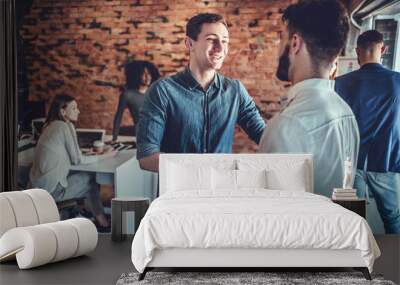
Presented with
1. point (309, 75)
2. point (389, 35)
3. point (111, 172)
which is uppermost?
point (389, 35)

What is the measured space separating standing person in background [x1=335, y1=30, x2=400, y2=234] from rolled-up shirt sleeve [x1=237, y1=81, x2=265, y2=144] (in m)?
1.00

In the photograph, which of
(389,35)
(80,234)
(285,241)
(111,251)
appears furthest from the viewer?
(389,35)

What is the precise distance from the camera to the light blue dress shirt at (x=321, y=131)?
767 centimetres

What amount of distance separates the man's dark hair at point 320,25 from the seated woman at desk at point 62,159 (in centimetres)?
282

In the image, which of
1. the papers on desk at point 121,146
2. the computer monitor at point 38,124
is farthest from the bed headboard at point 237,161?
the computer monitor at point 38,124

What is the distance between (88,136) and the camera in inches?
312

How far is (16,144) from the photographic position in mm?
7828

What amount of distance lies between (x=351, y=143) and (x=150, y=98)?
241 centimetres

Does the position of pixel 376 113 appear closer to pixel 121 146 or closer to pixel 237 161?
pixel 237 161

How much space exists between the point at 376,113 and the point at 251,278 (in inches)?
130

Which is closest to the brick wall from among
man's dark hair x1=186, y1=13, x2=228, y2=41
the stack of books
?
man's dark hair x1=186, y1=13, x2=228, y2=41

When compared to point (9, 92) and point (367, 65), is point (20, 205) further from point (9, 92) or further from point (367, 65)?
point (367, 65)

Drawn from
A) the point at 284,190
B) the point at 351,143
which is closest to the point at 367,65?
the point at 351,143

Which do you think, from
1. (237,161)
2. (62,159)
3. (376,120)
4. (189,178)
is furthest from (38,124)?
(376,120)
